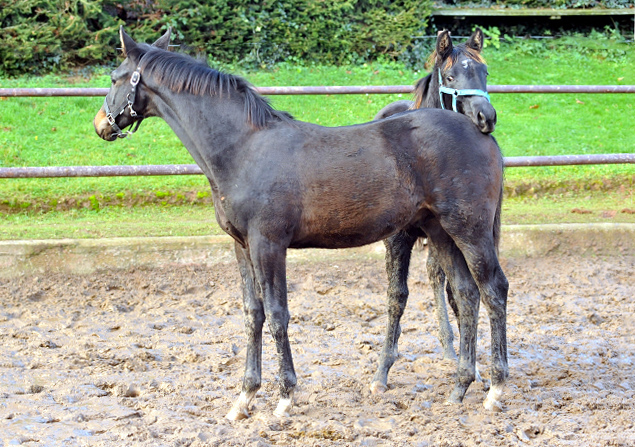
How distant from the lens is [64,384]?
4227mm

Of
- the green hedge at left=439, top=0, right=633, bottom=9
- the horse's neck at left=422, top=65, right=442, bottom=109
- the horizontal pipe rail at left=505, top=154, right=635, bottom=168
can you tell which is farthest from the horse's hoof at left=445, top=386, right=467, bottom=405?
the green hedge at left=439, top=0, right=633, bottom=9

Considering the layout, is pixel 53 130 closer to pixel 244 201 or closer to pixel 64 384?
pixel 64 384

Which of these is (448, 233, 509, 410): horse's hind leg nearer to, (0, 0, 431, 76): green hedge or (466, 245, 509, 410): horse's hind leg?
(466, 245, 509, 410): horse's hind leg

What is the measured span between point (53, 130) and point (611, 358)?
7.15 metres

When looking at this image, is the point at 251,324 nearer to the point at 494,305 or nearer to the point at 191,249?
the point at 494,305

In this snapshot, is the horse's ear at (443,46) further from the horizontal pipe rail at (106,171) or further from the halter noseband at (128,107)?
the halter noseband at (128,107)

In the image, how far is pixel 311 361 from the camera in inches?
187

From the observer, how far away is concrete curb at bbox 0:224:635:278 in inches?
240

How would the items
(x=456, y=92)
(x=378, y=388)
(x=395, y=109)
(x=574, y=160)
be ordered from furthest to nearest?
1. (x=574, y=160)
2. (x=395, y=109)
3. (x=456, y=92)
4. (x=378, y=388)

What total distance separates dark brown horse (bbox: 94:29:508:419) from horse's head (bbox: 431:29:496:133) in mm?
478

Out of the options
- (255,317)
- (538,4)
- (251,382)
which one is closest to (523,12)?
(538,4)

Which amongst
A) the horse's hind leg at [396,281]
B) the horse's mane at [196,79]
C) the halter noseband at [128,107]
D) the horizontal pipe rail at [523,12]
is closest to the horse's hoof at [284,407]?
the horse's hind leg at [396,281]

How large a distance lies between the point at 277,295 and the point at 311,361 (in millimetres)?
1087

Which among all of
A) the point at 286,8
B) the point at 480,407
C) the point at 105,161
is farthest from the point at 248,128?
the point at 286,8
